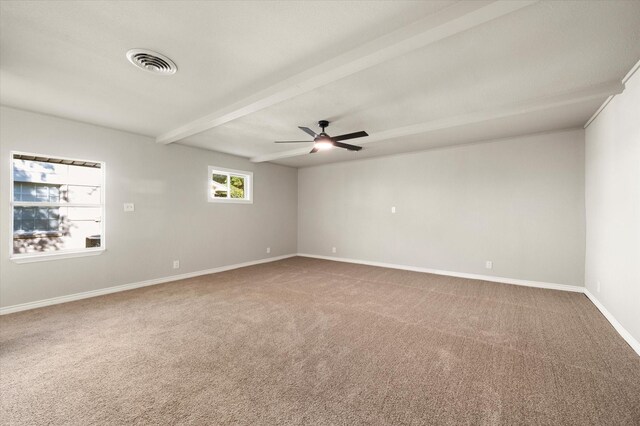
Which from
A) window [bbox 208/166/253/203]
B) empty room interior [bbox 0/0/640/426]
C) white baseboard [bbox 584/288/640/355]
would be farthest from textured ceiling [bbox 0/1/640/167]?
white baseboard [bbox 584/288/640/355]

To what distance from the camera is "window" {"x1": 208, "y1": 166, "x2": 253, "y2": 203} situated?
5.67 metres

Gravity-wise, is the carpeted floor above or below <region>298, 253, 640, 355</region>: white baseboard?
below

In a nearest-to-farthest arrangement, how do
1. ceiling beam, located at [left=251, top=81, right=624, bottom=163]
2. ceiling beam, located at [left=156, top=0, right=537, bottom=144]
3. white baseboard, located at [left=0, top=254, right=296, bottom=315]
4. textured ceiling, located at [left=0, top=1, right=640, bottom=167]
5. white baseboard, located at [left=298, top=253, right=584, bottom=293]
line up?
ceiling beam, located at [left=156, top=0, right=537, bottom=144]
textured ceiling, located at [left=0, top=1, right=640, bottom=167]
ceiling beam, located at [left=251, top=81, right=624, bottom=163]
white baseboard, located at [left=0, top=254, right=296, bottom=315]
white baseboard, located at [left=298, top=253, right=584, bottom=293]

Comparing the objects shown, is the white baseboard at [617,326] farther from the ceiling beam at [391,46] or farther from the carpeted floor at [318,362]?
the ceiling beam at [391,46]

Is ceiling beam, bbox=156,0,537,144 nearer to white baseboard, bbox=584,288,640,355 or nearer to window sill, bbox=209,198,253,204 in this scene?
window sill, bbox=209,198,253,204

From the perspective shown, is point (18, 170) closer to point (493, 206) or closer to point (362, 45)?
point (362, 45)

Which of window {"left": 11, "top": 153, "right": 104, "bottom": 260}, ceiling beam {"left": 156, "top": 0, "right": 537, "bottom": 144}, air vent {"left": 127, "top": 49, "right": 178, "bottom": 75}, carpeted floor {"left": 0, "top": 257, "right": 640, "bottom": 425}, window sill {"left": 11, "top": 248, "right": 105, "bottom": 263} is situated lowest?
carpeted floor {"left": 0, "top": 257, "right": 640, "bottom": 425}

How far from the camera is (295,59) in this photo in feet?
7.65

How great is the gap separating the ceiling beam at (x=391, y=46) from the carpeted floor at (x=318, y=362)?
254cm

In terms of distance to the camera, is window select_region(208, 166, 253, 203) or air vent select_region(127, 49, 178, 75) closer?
air vent select_region(127, 49, 178, 75)

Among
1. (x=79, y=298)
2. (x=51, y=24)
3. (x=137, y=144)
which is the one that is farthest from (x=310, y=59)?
(x=79, y=298)

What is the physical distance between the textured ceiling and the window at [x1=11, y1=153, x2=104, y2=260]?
0.80 m

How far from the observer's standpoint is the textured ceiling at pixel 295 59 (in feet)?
5.88

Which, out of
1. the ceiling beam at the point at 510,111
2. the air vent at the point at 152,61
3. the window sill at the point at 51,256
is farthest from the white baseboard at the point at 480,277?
the air vent at the point at 152,61
